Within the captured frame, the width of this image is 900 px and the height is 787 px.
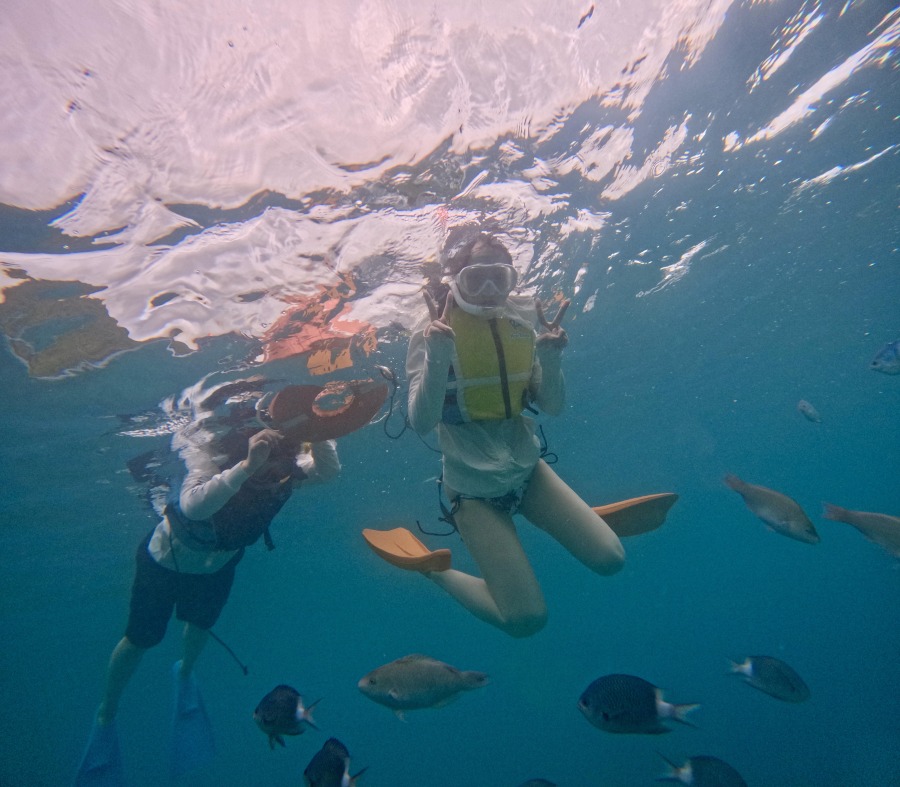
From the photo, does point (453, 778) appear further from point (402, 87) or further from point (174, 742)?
point (402, 87)

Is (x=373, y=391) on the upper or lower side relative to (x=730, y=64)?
lower

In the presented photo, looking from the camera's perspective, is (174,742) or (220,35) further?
(174,742)

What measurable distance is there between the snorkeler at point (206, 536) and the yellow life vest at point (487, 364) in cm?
176

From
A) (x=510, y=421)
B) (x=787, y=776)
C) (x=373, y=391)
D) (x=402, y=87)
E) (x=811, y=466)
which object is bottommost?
(x=811, y=466)

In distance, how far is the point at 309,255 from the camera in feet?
28.2

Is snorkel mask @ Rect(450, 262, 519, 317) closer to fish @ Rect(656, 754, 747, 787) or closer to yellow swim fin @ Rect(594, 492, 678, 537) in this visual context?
yellow swim fin @ Rect(594, 492, 678, 537)

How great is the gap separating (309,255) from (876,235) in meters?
21.5

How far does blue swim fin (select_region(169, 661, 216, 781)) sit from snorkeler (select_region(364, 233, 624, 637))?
723 cm

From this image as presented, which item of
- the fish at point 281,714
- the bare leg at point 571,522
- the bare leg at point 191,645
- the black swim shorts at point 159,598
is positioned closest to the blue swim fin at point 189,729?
the bare leg at point 191,645

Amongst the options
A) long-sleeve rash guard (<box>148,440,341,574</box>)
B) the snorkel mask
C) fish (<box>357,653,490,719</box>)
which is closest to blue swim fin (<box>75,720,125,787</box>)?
long-sleeve rash guard (<box>148,440,341,574</box>)

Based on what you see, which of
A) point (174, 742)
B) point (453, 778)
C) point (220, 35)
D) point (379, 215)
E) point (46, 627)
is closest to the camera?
point (220, 35)

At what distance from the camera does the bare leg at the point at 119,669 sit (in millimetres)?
8133

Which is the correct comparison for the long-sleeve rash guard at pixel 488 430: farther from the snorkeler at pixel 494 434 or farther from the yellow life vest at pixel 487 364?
the yellow life vest at pixel 487 364

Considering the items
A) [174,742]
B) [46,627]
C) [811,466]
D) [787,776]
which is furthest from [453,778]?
[811,466]
